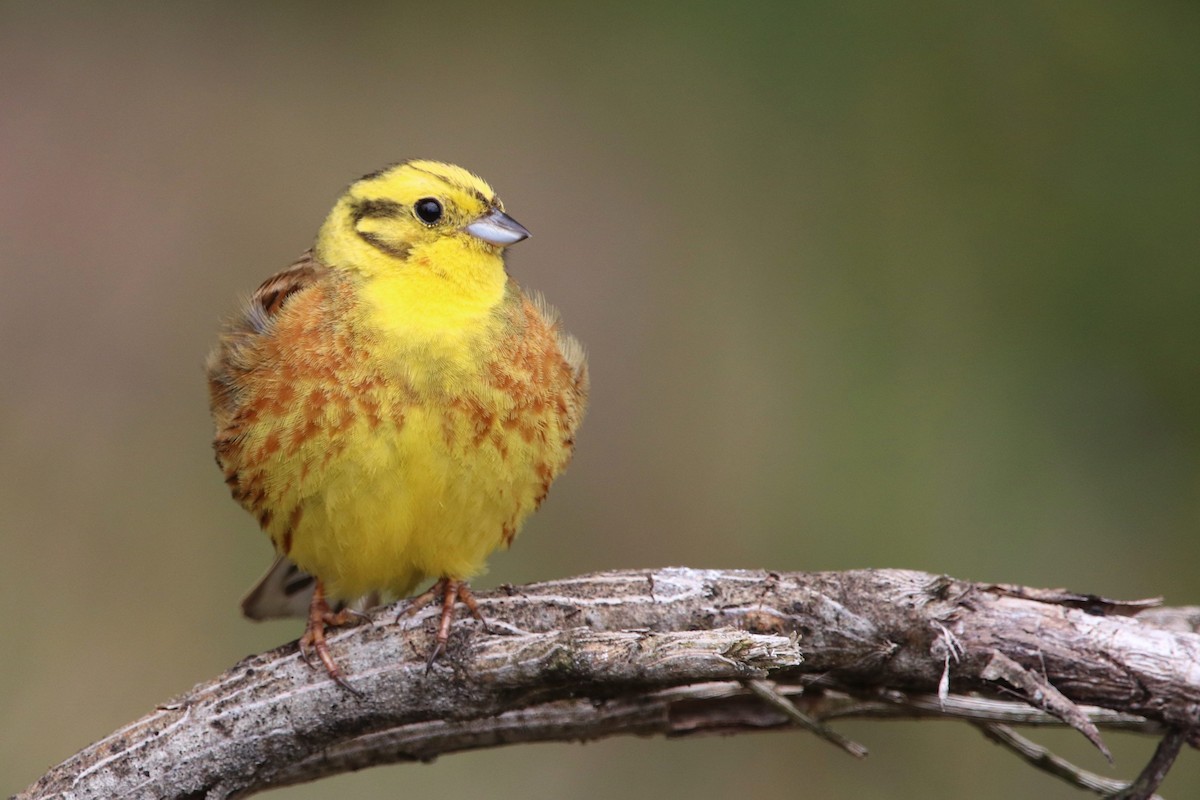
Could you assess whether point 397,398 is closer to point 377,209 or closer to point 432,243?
point 432,243

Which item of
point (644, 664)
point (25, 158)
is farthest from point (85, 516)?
point (644, 664)

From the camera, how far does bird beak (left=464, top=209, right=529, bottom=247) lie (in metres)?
3.89

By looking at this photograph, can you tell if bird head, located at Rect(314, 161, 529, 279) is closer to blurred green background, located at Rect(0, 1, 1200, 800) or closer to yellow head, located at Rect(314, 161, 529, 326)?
yellow head, located at Rect(314, 161, 529, 326)

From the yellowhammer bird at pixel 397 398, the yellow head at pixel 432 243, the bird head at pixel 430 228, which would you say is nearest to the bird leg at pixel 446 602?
the yellowhammer bird at pixel 397 398

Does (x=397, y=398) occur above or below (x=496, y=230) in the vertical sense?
below

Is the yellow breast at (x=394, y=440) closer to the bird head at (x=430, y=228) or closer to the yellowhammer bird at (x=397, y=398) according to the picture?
the yellowhammer bird at (x=397, y=398)

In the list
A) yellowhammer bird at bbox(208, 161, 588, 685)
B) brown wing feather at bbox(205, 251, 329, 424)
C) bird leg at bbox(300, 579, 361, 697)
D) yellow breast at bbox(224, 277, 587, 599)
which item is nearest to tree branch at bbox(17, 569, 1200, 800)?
bird leg at bbox(300, 579, 361, 697)

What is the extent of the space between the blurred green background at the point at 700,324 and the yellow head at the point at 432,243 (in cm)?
166

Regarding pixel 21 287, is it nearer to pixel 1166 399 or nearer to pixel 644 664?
pixel 644 664

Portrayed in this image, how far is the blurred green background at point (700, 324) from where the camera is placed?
5.39 metres

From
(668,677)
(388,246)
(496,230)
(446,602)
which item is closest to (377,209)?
(388,246)

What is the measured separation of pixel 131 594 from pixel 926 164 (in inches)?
140

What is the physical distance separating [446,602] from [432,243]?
97 centimetres

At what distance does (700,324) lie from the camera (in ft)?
19.5
